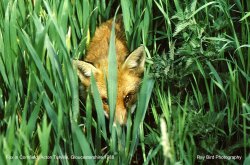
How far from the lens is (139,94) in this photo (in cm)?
305

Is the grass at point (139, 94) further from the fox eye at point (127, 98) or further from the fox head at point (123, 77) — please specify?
the fox eye at point (127, 98)

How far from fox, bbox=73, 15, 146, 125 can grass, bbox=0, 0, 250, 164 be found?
17cm

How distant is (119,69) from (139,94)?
2.95ft

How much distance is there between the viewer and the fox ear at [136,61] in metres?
3.60

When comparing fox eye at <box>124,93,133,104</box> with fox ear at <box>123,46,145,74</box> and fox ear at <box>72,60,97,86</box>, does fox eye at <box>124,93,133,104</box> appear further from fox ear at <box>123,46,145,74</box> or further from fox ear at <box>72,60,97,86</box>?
fox ear at <box>72,60,97,86</box>

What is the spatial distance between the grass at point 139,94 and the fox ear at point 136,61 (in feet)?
0.50

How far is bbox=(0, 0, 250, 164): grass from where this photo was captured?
2732mm

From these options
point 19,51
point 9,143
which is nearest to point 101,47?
point 19,51

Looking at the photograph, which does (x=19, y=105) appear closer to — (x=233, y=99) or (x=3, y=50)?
(x=3, y=50)

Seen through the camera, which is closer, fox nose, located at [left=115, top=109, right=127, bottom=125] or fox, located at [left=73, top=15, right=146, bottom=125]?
fox nose, located at [left=115, top=109, right=127, bottom=125]

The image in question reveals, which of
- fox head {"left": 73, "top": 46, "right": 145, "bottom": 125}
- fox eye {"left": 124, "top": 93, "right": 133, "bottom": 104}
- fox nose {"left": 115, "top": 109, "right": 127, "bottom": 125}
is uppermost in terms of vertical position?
fox head {"left": 73, "top": 46, "right": 145, "bottom": 125}

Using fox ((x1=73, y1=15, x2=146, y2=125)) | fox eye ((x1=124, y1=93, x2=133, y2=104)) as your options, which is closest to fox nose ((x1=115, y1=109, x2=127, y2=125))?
fox ((x1=73, y1=15, x2=146, y2=125))

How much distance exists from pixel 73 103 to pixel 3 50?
725mm

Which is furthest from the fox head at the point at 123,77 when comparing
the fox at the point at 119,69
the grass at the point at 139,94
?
the grass at the point at 139,94
